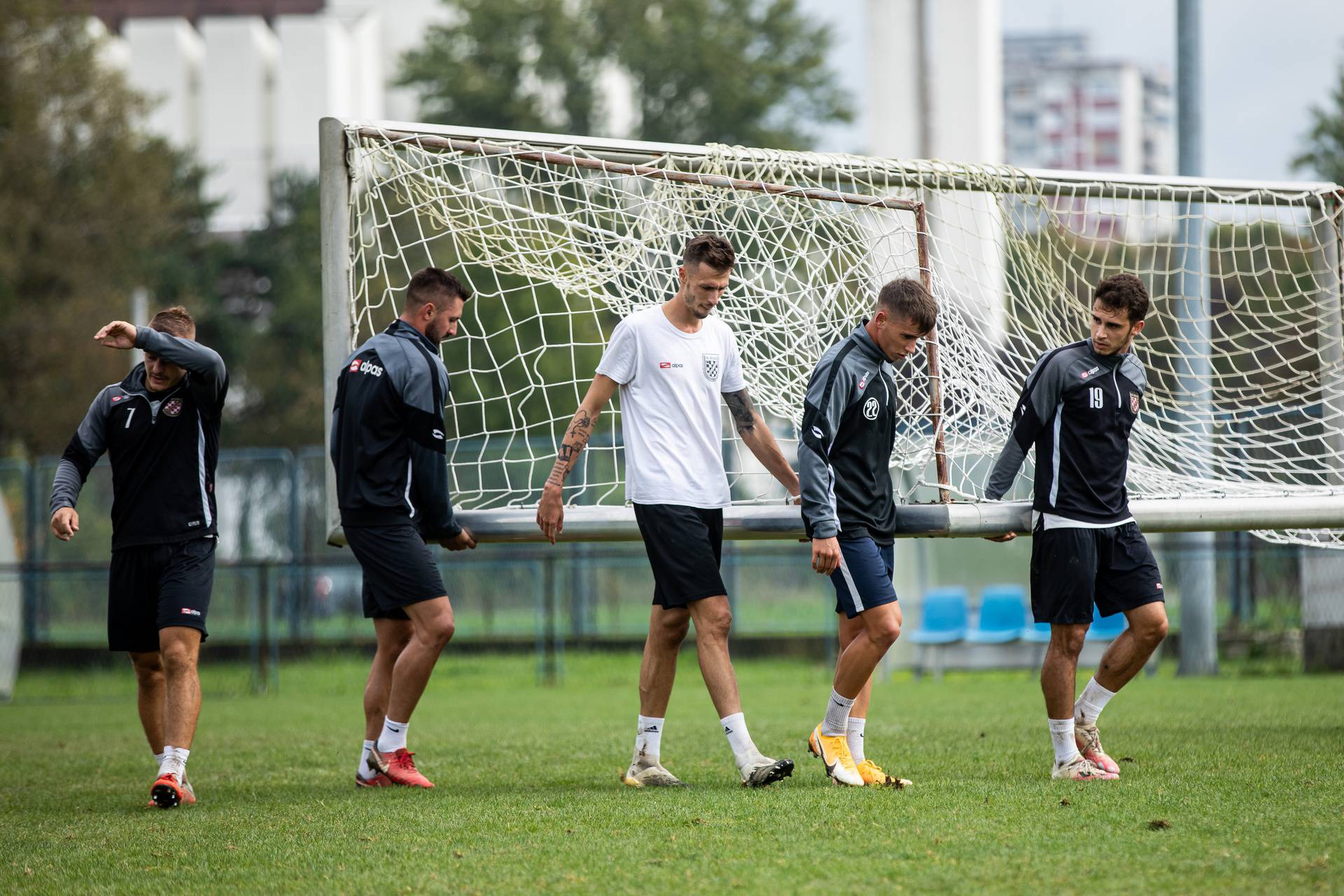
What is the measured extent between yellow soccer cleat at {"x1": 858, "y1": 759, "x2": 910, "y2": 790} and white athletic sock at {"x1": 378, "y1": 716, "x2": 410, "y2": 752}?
211 cm

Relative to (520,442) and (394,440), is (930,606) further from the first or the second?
(394,440)

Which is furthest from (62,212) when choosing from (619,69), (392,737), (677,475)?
(677,475)

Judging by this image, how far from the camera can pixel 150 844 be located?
5379mm

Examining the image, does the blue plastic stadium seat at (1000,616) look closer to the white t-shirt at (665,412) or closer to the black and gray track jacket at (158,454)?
the white t-shirt at (665,412)

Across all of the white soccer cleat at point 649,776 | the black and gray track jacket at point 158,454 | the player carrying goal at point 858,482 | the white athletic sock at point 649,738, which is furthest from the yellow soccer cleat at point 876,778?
the black and gray track jacket at point 158,454

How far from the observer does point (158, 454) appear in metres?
6.66

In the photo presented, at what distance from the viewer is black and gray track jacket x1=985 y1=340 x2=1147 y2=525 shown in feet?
20.8

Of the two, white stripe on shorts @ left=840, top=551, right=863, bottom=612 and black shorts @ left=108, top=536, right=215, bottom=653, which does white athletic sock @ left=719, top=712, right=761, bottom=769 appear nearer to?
white stripe on shorts @ left=840, top=551, right=863, bottom=612

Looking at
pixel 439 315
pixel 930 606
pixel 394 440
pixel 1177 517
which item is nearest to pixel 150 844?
pixel 394 440

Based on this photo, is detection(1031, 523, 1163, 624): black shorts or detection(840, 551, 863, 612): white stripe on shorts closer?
detection(840, 551, 863, 612): white stripe on shorts

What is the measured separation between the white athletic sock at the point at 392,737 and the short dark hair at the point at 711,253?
2.53m

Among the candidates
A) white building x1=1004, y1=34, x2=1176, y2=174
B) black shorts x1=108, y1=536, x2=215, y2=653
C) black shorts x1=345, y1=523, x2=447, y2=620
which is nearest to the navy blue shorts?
black shorts x1=345, y1=523, x2=447, y2=620

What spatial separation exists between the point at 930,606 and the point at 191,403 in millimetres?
10795

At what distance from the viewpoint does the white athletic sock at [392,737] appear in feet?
22.0
